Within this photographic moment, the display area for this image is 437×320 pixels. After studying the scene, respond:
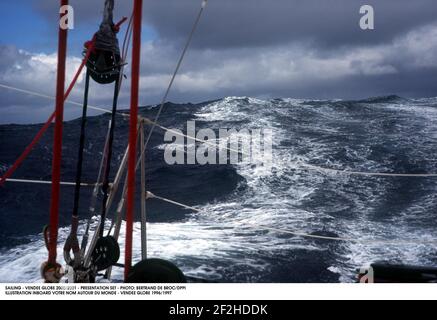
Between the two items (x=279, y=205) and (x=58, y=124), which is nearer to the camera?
(x=58, y=124)

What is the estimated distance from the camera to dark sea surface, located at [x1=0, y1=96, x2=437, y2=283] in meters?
5.64

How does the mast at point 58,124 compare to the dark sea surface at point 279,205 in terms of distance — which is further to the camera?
the dark sea surface at point 279,205

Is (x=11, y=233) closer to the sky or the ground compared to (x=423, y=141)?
closer to the ground

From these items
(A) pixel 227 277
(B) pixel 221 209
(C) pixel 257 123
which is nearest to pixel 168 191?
(B) pixel 221 209

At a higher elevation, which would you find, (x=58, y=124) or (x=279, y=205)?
(x=58, y=124)

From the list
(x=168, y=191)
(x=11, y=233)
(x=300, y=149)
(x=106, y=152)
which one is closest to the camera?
(x=106, y=152)

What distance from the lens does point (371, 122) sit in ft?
57.4

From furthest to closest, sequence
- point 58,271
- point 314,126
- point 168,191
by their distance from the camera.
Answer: point 314,126 < point 168,191 < point 58,271

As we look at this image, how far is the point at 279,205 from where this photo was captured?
8344mm

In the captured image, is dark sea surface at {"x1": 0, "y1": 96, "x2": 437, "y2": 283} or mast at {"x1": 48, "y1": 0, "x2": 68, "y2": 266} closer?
mast at {"x1": 48, "y1": 0, "x2": 68, "y2": 266}

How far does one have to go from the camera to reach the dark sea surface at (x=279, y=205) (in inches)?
222
